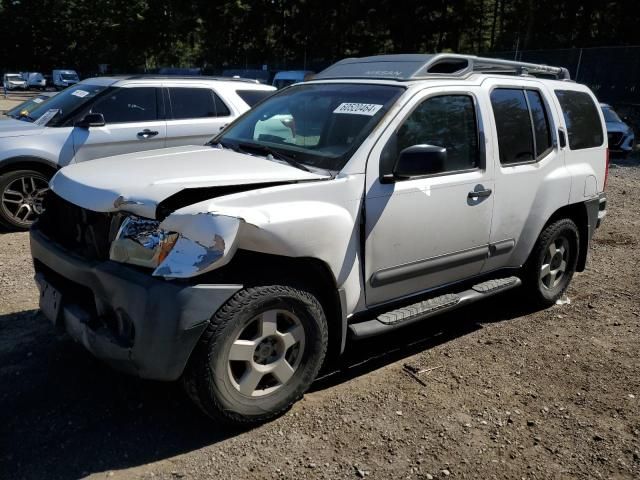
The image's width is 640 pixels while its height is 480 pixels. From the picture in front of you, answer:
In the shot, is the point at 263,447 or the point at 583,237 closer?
the point at 263,447

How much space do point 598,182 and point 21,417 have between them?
4.87 m

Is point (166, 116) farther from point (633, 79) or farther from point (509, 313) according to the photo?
point (633, 79)

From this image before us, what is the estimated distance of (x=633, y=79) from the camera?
20781 millimetres

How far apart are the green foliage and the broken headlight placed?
3266cm

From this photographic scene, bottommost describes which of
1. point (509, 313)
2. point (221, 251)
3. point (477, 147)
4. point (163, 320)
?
point (509, 313)

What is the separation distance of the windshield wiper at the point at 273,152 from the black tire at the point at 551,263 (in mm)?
2348

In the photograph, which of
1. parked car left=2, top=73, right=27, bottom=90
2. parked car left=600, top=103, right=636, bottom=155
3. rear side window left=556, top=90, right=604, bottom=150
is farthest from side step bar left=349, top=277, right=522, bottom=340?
parked car left=2, top=73, right=27, bottom=90

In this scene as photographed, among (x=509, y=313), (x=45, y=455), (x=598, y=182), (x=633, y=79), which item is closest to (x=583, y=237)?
(x=598, y=182)

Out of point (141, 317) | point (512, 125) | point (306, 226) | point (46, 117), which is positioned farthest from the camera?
point (46, 117)

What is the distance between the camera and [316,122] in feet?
12.6

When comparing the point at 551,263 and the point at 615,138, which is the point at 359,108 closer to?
the point at 551,263

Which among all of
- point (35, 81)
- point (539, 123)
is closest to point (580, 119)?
point (539, 123)

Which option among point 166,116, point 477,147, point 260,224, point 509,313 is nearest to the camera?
point 260,224

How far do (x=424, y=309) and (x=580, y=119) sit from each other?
254cm
